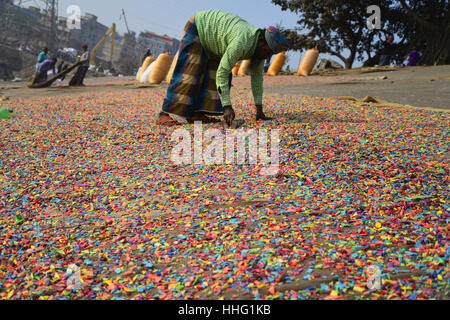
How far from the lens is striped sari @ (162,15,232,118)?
13.0 feet

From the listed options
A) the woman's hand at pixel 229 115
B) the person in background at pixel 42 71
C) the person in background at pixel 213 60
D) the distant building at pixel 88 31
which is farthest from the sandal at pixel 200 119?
the distant building at pixel 88 31

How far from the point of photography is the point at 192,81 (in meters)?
4.00

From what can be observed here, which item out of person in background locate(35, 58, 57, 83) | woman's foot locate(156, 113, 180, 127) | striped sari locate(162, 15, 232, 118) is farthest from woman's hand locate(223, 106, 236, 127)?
person in background locate(35, 58, 57, 83)

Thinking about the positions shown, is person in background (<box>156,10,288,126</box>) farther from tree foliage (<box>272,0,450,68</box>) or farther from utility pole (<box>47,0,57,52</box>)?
utility pole (<box>47,0,57,52</box>)

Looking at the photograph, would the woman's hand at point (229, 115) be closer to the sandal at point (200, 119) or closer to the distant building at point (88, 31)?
the sandal at point (200, 119)

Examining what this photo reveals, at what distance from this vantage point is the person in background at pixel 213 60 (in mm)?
3422

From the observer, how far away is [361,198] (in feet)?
7.46

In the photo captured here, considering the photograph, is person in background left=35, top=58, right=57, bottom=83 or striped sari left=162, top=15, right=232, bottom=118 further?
person in background left=35, top=58, right=57, bottom=83

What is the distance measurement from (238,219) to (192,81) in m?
2.28

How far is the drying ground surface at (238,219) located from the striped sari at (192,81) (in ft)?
1.08

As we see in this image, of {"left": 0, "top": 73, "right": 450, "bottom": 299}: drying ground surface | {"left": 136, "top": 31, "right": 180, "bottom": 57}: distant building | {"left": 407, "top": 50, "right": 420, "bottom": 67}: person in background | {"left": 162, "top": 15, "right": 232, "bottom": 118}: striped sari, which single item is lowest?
{"left": 0, "top": 73, "right": 450, "bottom": 299}: drying ground surface

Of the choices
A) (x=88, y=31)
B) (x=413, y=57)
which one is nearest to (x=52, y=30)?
(x=88, y=31)
